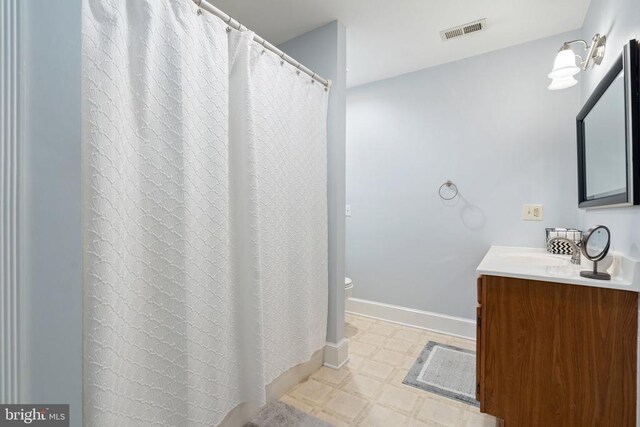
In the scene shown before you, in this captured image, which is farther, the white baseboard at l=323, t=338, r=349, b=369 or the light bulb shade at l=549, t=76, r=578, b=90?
the white baseboard at l=323, t=338, r=349, b=369

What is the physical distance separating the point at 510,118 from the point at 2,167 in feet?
9.12

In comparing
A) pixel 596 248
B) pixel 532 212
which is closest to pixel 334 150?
pixel 596 248

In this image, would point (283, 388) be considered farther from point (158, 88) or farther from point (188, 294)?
point (158, 88)

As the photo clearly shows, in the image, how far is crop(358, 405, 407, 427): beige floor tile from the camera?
4.95 ft

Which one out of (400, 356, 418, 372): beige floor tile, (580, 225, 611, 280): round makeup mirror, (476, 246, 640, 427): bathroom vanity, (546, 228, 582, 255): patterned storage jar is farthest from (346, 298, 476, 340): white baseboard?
(580, 225, 611, 280): round makeup mirror

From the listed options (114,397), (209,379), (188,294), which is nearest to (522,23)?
(188,294)

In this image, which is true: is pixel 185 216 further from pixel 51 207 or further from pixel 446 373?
pixel 446 373

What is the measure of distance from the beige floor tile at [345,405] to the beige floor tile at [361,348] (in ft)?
1.67

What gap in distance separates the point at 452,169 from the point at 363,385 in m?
1.82

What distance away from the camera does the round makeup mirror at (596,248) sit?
1227 millimetres

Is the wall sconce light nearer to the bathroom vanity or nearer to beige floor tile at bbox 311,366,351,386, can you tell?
the bathroom vanity

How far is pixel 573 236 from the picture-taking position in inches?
73.5

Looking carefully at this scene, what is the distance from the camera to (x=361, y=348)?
230 centimetres

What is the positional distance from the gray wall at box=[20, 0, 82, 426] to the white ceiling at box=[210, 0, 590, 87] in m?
1.53
